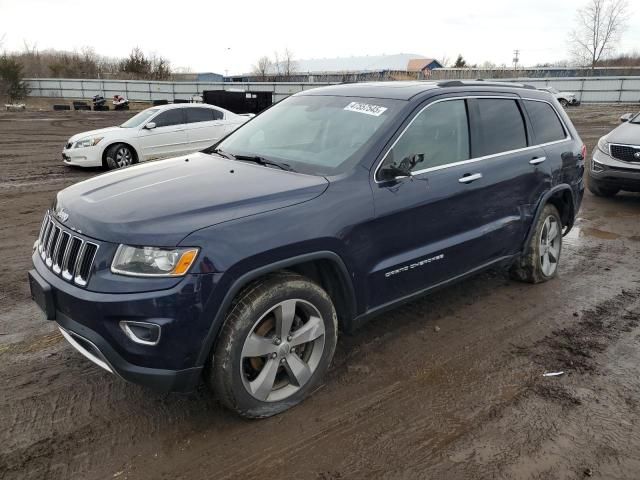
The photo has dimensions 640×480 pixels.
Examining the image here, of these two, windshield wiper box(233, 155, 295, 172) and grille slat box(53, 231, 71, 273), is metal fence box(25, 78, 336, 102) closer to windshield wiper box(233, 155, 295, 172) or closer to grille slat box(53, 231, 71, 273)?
windshield wiper box(233, 155, 295, 172)

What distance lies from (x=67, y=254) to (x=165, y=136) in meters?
9.61

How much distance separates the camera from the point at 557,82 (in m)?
34.6

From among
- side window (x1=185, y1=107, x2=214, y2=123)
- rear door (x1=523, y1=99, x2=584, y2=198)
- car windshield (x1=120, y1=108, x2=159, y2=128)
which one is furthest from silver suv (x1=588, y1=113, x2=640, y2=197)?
car windshield (x1=120, y1=108, x2=159, y2=128)

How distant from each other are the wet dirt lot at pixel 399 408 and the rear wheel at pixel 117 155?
7.00 metres

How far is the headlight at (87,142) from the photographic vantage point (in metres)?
11.2

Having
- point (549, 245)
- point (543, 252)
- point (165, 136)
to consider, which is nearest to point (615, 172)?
point (549, 245)

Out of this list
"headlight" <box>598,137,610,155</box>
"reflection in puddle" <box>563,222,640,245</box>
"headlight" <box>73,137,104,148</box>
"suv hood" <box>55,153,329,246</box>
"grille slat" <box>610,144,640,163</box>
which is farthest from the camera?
"headlight" <box>73,137,104,148</box>

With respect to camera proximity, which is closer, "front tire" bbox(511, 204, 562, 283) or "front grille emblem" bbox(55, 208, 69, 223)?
"front grille emblem" bbox(55, 208, 69, 223)

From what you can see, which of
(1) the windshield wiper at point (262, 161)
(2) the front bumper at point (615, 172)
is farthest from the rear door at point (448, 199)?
(2) the front bumper at point (615, 172)

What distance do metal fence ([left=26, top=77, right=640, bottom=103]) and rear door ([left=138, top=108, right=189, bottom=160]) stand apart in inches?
728

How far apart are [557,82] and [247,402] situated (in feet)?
123

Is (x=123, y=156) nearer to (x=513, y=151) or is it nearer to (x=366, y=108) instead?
(x=366, y=108)

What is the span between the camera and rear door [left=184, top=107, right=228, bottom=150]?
12.2 metres

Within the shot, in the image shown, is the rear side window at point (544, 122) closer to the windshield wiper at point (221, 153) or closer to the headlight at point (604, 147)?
the windshield wiper at point (221, 153)
